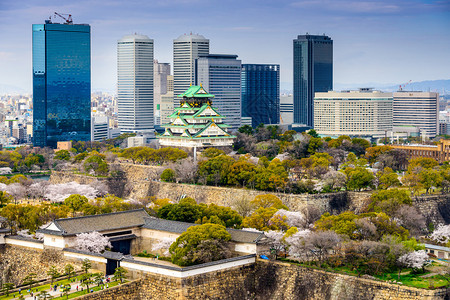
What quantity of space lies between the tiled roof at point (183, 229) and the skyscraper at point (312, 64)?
14978 cm

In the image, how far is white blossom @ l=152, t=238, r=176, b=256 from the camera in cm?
4500

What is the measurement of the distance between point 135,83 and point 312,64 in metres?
52.1

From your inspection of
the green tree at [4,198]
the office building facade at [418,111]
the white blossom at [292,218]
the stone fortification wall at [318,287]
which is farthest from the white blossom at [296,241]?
the office building facade at [418,111]

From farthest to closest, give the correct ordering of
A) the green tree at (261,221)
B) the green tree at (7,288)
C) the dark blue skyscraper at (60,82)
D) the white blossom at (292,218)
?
the dark blue skyscraper at (60,82)
the white blossom at (292,218)
the green tree at (261,221)
the green tree at (7,288)

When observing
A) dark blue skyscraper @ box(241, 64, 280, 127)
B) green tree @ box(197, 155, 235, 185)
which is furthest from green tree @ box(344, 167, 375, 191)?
dark blue skyscraper @ box(241, 64, 280, 127)

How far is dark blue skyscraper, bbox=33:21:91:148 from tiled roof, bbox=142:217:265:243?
86.9 meters

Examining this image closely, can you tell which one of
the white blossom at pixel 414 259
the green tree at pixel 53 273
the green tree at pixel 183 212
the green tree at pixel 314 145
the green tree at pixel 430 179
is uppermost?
the green tree at pixel 314 145

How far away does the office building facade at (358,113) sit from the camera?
5438 inches

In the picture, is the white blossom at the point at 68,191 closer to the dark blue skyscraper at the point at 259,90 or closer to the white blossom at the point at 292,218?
the white blossom at the point at 292,218

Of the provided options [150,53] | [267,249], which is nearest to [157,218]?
[267,249]

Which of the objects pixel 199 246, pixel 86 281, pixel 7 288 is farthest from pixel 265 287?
pixel 7 288

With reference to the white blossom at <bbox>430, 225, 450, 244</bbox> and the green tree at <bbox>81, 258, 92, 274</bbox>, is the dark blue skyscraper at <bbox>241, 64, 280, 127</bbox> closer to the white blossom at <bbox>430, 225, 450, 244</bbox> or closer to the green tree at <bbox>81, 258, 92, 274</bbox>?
the white blossom at <bbox>430, 225, 450, 244</bbox>

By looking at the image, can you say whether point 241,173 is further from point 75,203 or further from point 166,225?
point 166,225

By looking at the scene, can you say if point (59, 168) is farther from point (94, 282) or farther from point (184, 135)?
point (94, 282)
